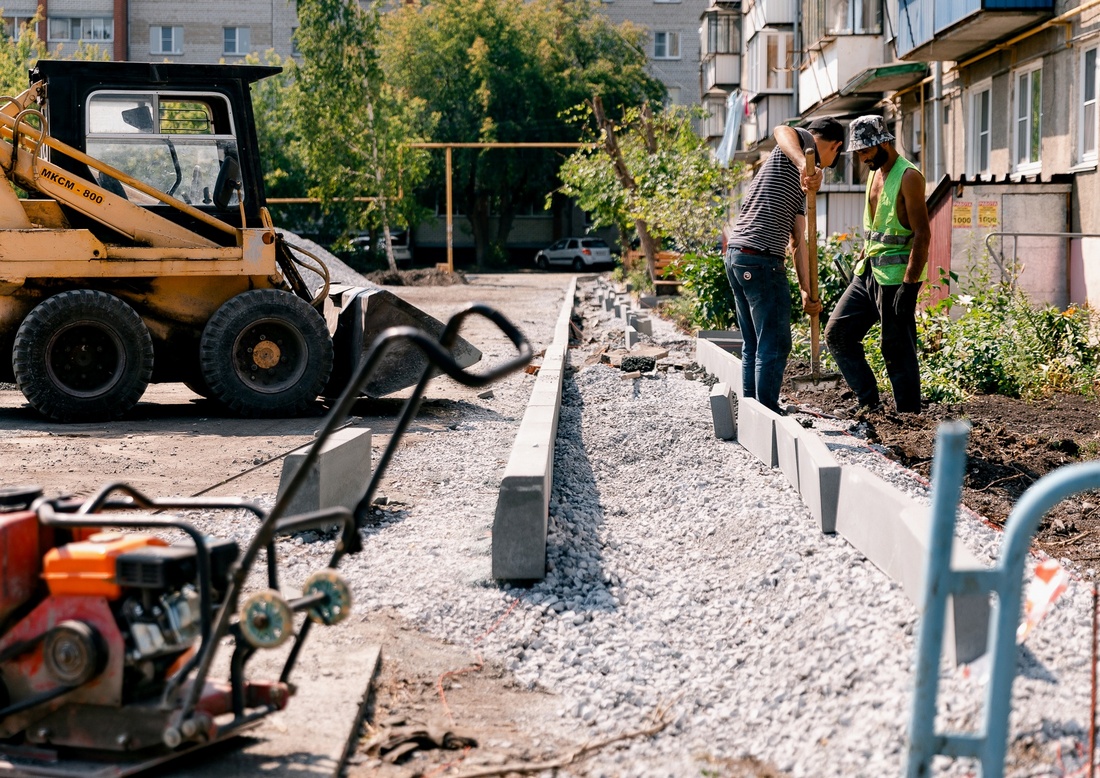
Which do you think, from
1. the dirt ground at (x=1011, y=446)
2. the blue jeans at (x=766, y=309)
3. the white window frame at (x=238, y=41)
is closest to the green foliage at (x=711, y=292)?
the dirt ground at (x=1011, y=446)

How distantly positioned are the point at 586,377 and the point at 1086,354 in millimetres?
4289

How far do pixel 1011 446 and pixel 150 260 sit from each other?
256 inches

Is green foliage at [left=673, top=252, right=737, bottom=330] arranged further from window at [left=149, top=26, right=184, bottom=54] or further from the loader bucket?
window at [left=149, top=26, right=184, bottom=54]

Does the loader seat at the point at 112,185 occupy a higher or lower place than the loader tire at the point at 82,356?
higher

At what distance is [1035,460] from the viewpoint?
690 cm

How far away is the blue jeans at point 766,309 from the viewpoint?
23.8ft

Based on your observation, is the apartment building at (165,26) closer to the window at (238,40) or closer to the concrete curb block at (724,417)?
the window at (238,40)

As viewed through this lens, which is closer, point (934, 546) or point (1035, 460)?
point (934, 546)

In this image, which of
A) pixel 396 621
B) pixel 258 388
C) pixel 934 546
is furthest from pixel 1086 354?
pixel 934 546

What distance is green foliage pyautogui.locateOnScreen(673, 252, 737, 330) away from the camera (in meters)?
14.5

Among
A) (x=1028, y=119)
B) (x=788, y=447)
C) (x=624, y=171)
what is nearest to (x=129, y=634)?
(x=788, y=447)

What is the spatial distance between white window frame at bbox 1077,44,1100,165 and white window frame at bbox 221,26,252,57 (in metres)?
49.6

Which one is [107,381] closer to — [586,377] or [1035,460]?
[586,377]

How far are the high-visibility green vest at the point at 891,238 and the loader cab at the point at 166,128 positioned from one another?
16.7 feet
